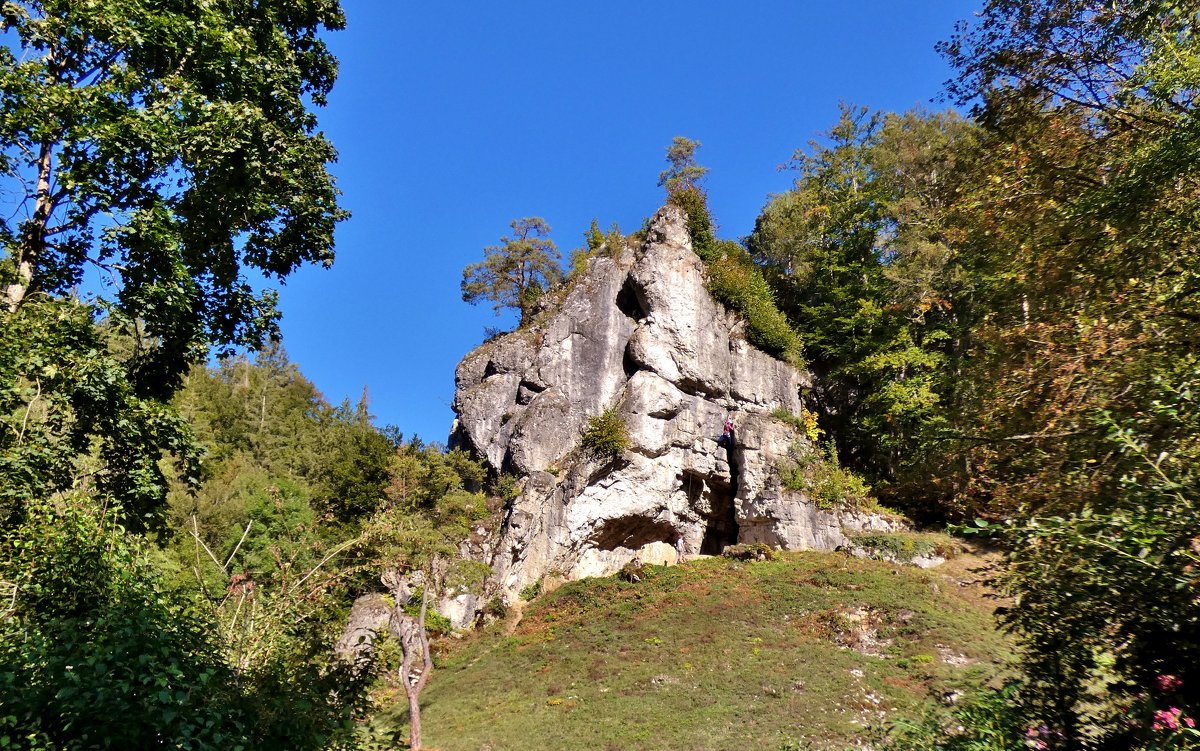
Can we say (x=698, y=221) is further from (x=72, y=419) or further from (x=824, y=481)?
(x=72, y=419)

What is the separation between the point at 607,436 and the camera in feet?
82.2

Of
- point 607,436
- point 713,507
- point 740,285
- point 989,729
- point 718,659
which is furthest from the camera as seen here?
point 740,285

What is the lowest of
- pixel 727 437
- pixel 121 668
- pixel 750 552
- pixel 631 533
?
pixel 121 668

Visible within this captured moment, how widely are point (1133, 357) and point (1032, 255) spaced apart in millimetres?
2296

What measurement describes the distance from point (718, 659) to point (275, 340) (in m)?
12.7

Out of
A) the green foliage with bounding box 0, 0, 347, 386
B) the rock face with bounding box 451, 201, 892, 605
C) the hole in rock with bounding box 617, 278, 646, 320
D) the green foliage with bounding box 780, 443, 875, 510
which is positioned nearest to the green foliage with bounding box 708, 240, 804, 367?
the rock face with bounding box 451, 201, 892, 605

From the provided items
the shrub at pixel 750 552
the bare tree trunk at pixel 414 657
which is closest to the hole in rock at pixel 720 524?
the shrub at pixel 750 552

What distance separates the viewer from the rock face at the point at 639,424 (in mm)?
23859

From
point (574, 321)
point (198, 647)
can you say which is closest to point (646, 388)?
point (574, 321)

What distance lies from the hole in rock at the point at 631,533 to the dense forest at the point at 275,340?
1445cm

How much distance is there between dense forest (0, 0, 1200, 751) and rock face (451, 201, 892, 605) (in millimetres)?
13479

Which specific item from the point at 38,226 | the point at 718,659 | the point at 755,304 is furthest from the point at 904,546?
the point at 38,226

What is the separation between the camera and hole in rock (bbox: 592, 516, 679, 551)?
2470 cm

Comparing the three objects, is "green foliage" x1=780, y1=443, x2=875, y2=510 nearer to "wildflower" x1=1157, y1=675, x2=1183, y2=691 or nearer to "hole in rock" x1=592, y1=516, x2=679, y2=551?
"hole in rock" x1=592, y1=516, x2=679, y2=551
